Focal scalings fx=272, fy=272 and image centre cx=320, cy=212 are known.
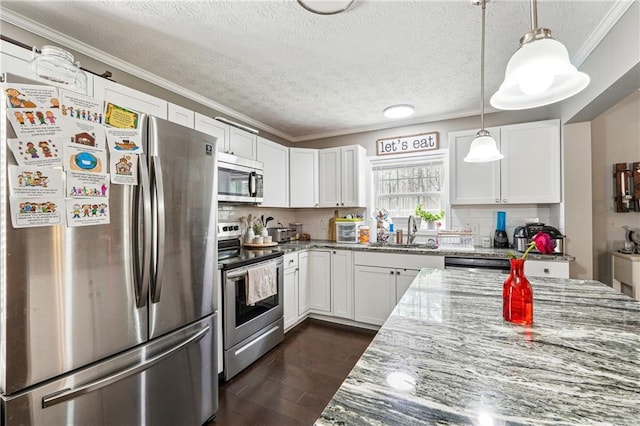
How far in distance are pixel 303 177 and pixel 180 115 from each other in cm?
175

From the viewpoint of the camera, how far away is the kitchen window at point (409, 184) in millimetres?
3479

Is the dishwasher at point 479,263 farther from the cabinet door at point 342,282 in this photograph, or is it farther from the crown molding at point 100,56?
the crown molding at point 100,56

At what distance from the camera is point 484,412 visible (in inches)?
22.5

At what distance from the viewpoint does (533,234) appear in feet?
8.35

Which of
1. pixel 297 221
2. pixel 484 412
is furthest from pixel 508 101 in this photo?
pixel 297 221

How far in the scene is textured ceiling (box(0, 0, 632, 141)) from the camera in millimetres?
1579

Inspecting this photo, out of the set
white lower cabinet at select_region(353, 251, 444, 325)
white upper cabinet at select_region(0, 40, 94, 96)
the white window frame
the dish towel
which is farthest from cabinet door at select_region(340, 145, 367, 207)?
white upper cabinet at select_region(0, 40, 94, 96)

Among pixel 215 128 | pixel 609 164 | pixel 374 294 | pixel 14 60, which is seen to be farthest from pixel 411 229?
pixel 14 60

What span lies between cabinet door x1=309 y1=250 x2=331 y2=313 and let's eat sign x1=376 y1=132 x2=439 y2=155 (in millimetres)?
1599

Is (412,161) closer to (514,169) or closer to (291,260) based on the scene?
(514,169)

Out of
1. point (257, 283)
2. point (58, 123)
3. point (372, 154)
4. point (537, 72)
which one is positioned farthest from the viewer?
point (372, 154)

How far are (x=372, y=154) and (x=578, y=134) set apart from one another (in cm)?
207

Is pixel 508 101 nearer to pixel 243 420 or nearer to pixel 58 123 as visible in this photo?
pixel 58 123

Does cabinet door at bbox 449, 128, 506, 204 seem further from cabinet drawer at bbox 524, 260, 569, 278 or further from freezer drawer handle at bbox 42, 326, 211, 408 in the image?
freezer drawer handle at bbox 42, 326, 211, 408
